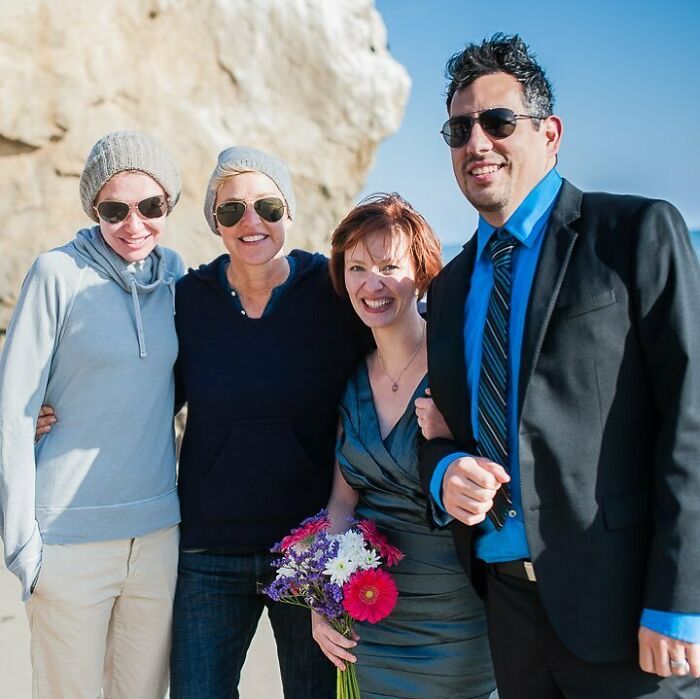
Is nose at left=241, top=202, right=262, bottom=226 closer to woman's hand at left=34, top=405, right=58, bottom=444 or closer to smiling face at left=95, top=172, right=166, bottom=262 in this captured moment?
smiling face at left=95, top=172, right=166, bottom=262

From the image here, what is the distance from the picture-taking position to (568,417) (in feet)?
7.04

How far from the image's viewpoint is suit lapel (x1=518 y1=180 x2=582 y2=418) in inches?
85.2

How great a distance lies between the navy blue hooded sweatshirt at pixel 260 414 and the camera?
3125 millimetres

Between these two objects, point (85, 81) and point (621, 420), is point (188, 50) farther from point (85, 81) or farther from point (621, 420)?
point (621, 420)

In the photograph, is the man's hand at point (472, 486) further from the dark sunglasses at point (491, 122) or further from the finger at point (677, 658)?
the dark sunglasses at point (491, 122)

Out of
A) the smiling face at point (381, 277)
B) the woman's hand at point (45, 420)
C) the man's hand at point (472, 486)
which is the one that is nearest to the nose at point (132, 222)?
the woman's hand at point (45, 420)

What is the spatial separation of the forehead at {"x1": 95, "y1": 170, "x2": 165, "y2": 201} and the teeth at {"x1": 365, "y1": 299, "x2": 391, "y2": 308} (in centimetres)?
96

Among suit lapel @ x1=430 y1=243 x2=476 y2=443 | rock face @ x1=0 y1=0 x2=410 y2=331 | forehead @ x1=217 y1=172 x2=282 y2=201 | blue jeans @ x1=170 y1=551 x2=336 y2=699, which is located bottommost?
blue jeans @ x1=170 y1=551 x2=336 y2=699

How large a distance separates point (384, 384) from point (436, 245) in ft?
1.79

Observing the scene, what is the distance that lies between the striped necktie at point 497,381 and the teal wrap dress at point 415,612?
0.54m

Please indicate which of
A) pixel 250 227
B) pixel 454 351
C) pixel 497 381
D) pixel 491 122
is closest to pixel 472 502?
pixel 497 381

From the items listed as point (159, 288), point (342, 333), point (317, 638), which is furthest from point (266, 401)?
point (317, 638)

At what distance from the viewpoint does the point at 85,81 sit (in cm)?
764

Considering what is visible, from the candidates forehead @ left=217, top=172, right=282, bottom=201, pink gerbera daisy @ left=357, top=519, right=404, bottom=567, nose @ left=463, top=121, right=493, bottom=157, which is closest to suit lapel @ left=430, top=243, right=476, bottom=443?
nose @ left=463, top=121, right=493, bottom=157
